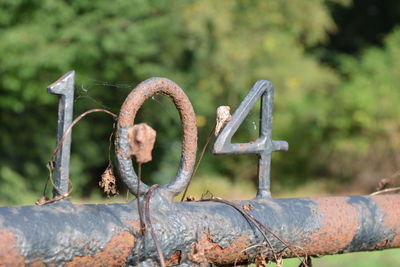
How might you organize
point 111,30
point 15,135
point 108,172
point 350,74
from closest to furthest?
point 108,172
point 111,30
point 15,135
point 350,74

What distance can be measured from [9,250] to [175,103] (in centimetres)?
36

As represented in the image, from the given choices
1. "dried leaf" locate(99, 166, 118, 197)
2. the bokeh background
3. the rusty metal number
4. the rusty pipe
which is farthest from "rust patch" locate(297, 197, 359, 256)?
the bokeh background

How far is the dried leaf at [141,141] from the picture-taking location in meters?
0.99

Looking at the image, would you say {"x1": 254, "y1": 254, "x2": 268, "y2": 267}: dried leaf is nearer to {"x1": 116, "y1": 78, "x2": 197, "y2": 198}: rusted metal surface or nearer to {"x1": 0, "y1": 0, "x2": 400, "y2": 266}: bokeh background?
{"x1": 116, "y1": 78, "x2": 197, "y2": 198}: rusted metal surface

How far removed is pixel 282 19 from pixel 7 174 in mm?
5368

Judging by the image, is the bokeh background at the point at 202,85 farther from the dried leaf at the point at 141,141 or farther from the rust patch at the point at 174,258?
the dried leaf at the point at 141,141

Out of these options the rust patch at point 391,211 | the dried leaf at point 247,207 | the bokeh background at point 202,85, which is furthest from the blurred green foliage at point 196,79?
the dried leaf at point 247,207

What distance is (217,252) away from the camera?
3.88ft

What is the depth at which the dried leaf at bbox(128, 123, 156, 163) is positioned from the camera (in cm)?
99

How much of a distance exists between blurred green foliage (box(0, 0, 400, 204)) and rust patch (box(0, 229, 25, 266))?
28.0 feet

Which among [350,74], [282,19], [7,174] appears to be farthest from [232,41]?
[7,174]

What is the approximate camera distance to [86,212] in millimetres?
1053

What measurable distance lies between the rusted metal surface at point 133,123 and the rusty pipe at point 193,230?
4 centimetres

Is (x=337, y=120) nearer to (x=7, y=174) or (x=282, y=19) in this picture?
(x=282, y=19)
